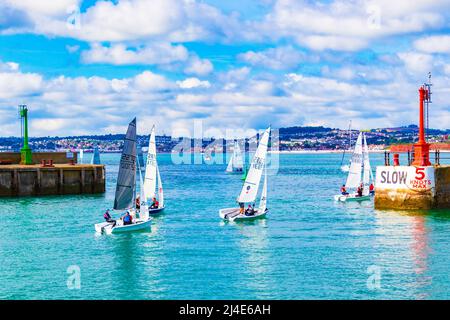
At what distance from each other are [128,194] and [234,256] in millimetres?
14693

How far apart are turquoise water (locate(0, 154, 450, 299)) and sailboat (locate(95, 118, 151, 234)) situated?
1117mm

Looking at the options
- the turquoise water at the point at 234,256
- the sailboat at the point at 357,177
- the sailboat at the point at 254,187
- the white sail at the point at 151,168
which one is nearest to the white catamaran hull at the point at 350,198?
the sailboat at the point at 357,177

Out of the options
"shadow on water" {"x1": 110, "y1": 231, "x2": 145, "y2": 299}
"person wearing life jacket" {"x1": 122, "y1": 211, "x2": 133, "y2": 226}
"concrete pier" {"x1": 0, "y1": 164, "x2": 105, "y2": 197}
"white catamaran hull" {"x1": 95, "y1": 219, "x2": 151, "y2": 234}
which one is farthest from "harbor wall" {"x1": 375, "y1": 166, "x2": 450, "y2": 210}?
"concrete pier" {"x1": 0, "y1": 164, "x2": 105, "y2": 197}

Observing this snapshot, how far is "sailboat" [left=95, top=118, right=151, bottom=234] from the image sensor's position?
50.5 metres

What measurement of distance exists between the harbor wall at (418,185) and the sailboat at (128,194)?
20779mm

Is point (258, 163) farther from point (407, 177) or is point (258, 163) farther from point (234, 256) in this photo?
point (234, 256)

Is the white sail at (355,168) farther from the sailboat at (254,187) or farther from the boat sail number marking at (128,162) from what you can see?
the boat sail number marking at (128,162)

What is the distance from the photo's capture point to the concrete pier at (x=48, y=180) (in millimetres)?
82812

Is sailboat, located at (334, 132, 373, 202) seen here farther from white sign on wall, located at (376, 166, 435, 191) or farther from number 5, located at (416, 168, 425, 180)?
number 5, located at (416, 168, 425, 180)

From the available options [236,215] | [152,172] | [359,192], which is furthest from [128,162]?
[359,192]

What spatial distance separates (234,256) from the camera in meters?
41.2

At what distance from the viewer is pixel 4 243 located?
157ft
